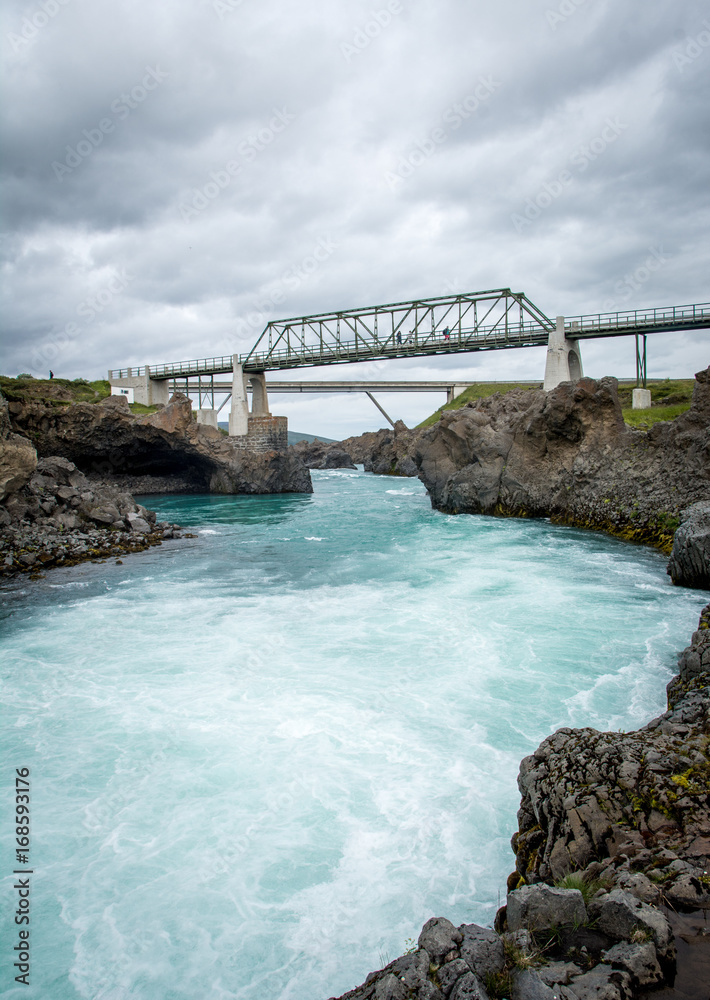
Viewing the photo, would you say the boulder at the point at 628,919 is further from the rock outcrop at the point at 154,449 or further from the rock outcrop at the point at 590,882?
the rock outcrop at the point at 154,449

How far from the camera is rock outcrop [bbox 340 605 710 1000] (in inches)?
125

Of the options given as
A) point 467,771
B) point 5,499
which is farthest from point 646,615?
point 5,499

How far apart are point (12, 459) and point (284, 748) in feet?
58.2

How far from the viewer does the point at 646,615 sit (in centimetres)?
1313

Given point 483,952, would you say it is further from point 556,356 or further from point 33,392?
point 556,356

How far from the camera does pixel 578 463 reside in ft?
87.7

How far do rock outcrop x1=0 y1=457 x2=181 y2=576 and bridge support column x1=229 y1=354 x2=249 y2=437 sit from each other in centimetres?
2681

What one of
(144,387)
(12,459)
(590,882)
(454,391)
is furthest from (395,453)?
(590,882)

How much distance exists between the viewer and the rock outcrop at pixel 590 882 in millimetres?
3184

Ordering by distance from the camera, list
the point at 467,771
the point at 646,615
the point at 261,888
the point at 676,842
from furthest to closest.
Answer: the point at 646,615 < the point at 467,771 < the point at 261,888 < the point at 676,842

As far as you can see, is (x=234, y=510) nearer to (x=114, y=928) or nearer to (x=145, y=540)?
(x=145, y=540)

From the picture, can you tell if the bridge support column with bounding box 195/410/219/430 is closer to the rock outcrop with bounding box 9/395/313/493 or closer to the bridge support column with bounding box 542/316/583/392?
the rock outcrop with bounding box 9/395/313/493

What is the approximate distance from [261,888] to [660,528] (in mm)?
19677

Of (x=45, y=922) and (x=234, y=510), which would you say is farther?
(x=234, y=510)
